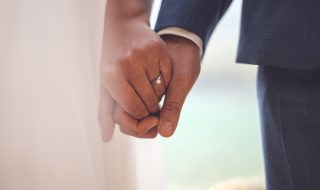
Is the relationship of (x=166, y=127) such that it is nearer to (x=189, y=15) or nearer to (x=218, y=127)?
(x=189, y=15)

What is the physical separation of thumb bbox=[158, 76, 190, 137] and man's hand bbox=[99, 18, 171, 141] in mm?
10

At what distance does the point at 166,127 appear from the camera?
1.64 ft

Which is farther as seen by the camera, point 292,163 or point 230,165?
point 230,165

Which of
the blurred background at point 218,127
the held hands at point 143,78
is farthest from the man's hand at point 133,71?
the blurred background at point 218,127

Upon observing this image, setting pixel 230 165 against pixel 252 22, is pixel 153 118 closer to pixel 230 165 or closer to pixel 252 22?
pixel 252 22

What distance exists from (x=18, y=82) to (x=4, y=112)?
0.14 feet

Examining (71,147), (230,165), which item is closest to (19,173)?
(71,147)

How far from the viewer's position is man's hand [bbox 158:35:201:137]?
1.64 feet

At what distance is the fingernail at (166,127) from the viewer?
50 centimetres

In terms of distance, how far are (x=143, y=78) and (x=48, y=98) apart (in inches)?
5.1

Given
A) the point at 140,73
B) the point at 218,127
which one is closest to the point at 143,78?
A: the point at 140,73

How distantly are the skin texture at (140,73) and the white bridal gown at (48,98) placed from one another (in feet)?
0.11

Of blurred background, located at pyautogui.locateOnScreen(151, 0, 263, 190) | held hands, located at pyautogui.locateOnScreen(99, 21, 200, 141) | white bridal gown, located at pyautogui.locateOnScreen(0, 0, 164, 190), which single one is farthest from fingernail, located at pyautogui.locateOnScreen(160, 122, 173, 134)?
blurred background, located at pyautogui.locateOnScreen(151, 0, 263, 190)

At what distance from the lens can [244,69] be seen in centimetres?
109
